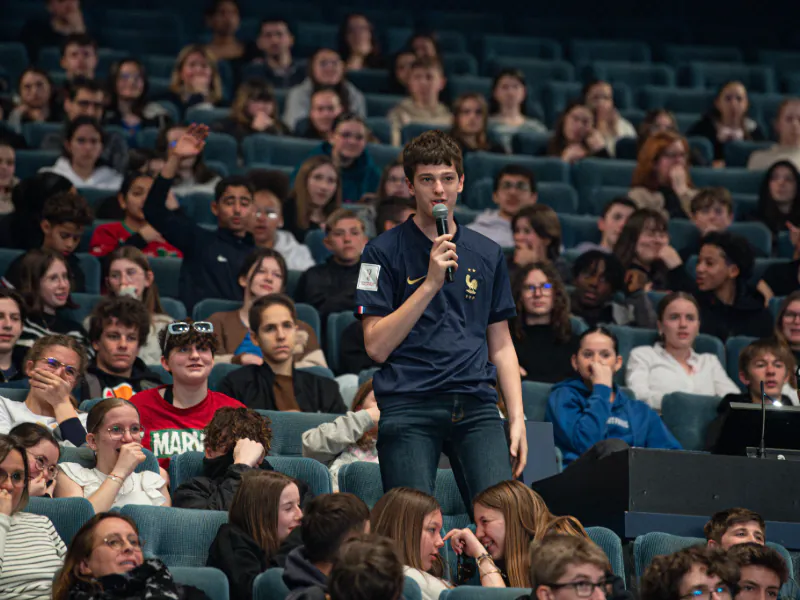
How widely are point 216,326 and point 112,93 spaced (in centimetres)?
267

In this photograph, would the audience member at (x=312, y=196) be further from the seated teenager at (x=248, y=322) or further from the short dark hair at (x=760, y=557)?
the short dark hair at (x=760, y=557)

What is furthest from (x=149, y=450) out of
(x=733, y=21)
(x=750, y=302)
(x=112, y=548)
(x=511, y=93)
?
(x=733, y=21)

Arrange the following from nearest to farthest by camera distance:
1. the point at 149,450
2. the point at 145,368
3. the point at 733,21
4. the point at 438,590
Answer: the point at 438,590
the point at 149,450
the point at 145,368
the point at 733,21

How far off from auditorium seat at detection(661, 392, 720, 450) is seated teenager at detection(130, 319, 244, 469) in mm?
1818

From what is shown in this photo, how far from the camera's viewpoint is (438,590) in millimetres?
3150

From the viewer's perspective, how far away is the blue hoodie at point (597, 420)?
187 inches

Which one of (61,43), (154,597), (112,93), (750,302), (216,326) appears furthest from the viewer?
(61,43)

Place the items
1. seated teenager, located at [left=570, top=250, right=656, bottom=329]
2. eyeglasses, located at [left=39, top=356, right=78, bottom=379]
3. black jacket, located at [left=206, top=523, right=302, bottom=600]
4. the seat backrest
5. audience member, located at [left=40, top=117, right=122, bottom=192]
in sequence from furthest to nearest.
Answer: audience member, located at [left=40, top=117, right=122, bottom=192] → seated teenager, located at [left=570, top=250, right=656, bottom=329] → eyeglasses, located at [left=39, top=356, right=78, bottom=379] → the seat backrest → black jacket, located at [left=206, top=523, right=302, bottom=600]

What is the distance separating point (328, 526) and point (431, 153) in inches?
34.9

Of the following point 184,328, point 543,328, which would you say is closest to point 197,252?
point 184,328

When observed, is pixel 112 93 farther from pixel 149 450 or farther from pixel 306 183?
pixel 149 450

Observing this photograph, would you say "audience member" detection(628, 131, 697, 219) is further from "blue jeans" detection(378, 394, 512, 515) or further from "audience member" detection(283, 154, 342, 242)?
"blue jeans" detection(378, 394, 512, 515)

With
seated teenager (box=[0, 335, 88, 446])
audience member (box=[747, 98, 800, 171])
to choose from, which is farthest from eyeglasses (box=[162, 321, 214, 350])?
audience member (box=[747, 98, 800, 171])

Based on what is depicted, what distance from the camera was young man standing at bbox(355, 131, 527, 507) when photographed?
9.61 feet
